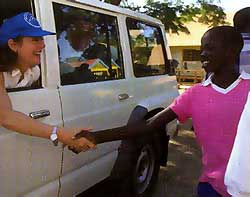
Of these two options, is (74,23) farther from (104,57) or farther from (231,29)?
(231,29)

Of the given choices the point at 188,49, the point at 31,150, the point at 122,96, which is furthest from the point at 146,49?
the point at 188,49

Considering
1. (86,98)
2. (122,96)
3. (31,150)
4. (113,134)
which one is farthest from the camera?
(122,96)

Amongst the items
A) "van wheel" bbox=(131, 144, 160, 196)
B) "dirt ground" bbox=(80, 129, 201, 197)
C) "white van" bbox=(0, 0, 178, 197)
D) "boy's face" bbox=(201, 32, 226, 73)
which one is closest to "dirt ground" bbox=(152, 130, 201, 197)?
"dirt ground" bbox=(80, 129, 201, 197)

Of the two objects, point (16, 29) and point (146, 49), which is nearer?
point (16, 29)

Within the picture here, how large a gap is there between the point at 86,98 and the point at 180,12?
756 cm

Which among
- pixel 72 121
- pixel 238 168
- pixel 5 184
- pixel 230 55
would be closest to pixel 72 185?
pixel 72 121

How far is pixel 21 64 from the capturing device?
106 inches

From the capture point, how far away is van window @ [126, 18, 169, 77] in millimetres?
4758

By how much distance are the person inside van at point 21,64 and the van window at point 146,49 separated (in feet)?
6.74

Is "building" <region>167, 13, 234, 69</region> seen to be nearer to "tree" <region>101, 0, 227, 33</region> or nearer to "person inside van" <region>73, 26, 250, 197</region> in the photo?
"tree" <region>101, 0, 227, 33</region>

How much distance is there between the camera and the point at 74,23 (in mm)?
3689

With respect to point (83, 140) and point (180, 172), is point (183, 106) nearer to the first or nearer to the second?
point (83, 140)

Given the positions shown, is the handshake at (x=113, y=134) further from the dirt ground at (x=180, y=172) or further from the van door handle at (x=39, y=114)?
the dirt ground at (x=180, y=172)

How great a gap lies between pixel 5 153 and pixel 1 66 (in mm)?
542
